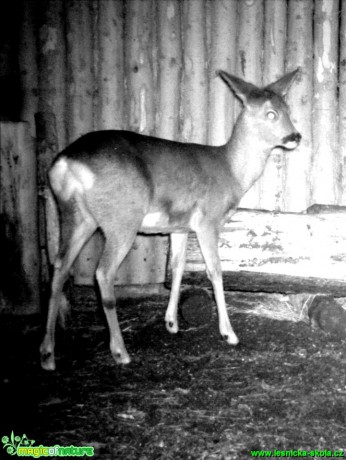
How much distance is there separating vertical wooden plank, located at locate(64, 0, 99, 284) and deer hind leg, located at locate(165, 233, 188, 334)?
70.8 inches

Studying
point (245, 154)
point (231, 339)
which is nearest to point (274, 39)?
point (245, 154)

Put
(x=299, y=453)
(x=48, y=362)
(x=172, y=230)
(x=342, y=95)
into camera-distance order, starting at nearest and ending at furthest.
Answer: (x=299, y=453), (x=48, y=362), (x=172, y=230), (x=342, y=95)

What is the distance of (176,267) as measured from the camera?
4586 mm

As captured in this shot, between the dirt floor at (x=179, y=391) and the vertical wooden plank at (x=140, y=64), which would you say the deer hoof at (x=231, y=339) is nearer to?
the dirt floor at (x=179, y=391)

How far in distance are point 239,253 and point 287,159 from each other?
158 cm

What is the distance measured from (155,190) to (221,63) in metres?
2.24

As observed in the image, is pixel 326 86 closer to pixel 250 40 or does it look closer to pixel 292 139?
pixel 250 40

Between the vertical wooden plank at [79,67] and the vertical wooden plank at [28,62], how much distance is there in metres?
0.39

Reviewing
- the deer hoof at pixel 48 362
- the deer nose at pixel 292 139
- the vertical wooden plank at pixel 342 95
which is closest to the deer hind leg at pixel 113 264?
the deer hoof at pixel 48 362

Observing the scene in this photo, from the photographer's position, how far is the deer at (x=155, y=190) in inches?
145

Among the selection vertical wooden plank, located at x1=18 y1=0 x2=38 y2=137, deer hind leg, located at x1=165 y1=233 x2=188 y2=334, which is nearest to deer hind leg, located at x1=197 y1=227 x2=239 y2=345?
deer hind leg, located at x1=165 y1=233 x2=188 y2=334

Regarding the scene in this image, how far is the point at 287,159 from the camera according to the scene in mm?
5453

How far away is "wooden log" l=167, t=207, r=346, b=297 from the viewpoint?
176 inches

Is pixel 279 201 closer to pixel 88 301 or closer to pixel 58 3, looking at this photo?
pixel 88 301
